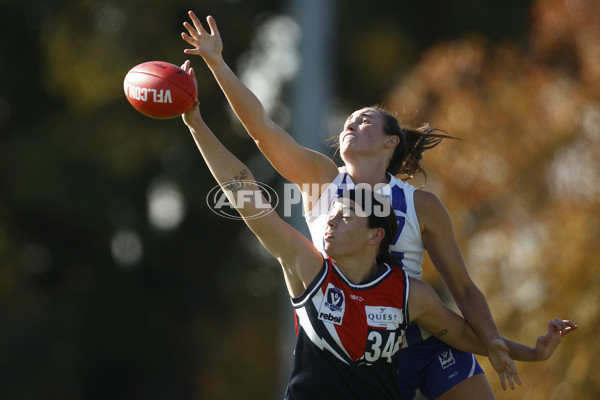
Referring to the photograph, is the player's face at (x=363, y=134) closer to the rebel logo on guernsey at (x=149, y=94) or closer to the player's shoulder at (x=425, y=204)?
the player's shoulder at (x=425, y=204)

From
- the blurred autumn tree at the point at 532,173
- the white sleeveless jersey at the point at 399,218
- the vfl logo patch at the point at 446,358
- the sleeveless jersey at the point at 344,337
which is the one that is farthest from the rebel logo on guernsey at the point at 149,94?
the blurred autumn tree at the point at 532,173

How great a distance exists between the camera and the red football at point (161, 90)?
3947 mm

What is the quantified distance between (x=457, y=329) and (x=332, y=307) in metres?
0.78

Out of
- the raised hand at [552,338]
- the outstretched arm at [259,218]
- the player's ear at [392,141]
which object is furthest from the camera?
the player's ear at [392,141]

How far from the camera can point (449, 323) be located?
4164 millimetres

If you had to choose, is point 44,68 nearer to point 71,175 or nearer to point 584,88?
point 71,175

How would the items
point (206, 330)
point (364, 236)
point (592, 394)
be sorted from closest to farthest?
point (364, 236)
point (592, 394)
point (206, 330)

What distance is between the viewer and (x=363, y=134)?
14.1 feet

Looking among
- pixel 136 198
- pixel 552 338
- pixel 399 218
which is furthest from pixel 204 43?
pixel 136 198

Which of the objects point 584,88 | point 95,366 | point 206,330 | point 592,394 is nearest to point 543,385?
point 592,394

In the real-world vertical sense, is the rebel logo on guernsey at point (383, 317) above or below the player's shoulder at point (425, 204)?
below

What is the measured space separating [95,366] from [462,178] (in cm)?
904

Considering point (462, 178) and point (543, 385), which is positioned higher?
point (462, 178)

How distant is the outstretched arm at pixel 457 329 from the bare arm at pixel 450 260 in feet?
0.16
